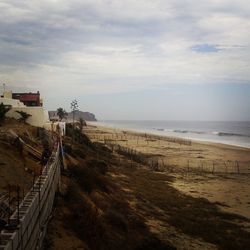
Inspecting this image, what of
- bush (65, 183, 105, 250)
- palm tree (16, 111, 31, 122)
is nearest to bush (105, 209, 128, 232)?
bush (65, 183, 105, 250)

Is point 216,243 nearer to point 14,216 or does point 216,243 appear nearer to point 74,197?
point 74,197

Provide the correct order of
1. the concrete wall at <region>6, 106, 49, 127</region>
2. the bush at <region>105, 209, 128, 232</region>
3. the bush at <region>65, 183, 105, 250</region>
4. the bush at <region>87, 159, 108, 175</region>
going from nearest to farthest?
the bush at <region>65, 183, 105, 250</region> < the bush at <region>105, 209, 128, 232</region> < the bush at <region>87, 159, 108, 175</region> < the concrete wall at <region>6, 106, 49, 127</region>

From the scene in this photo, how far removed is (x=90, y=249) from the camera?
17.1 m

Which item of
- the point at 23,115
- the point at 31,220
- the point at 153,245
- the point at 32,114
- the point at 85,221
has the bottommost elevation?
the point at 153,245

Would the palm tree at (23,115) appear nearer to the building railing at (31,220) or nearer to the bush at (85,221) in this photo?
the bush at (85,221)

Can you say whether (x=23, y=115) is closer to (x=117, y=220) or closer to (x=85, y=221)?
(x=117, y=220)

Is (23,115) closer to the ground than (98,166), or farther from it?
farther from it

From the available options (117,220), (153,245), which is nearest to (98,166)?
(117,220)

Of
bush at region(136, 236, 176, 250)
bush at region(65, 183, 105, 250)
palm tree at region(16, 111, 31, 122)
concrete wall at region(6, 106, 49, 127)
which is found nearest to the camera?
bush at region(65, 183, 105, 250)

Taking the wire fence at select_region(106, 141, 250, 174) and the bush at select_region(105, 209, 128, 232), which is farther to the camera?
the wire fence at select_region(106, 141, 250, 174)

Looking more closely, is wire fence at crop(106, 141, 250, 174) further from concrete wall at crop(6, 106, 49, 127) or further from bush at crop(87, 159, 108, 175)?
concrete wall at crop(6, 106, 49, 127)

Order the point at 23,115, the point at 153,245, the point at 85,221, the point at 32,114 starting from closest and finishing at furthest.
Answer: the point at 85,221
the point at 153,245
the point at 23,115
the point at 32,114

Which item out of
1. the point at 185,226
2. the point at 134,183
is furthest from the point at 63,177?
the point at 134,183

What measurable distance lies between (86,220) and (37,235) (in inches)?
195
